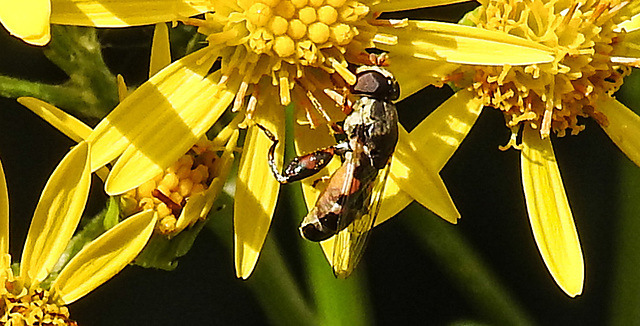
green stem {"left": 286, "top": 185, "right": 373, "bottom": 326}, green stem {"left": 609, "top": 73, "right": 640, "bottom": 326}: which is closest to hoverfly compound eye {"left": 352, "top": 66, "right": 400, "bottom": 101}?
green stem {"left": 286, "top": 185, "right": 373, "bottom": 326}

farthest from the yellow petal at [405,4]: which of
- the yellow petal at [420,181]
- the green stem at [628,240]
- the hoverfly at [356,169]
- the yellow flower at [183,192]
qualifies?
the green stem at [628,240]

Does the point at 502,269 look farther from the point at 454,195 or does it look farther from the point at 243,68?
the point at 243,68

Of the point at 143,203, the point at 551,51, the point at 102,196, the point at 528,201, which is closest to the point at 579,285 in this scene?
the point at 528,201

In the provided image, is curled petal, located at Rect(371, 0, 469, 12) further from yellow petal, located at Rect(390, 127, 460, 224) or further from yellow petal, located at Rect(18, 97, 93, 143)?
yellow petal, located at Rect(18, 97, 93, 143)

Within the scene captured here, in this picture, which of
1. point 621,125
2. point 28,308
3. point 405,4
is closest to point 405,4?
point 405,4

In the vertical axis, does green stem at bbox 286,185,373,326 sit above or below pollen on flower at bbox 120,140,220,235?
below

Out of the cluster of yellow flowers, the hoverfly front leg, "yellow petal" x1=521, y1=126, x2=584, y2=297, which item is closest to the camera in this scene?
the cluster of yellow flowers

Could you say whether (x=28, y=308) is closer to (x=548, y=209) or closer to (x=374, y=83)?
(x=374, y=83)

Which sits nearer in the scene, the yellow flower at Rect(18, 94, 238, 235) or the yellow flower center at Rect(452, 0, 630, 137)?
the yellow flower at Rect(18, 94, 238, 235)
